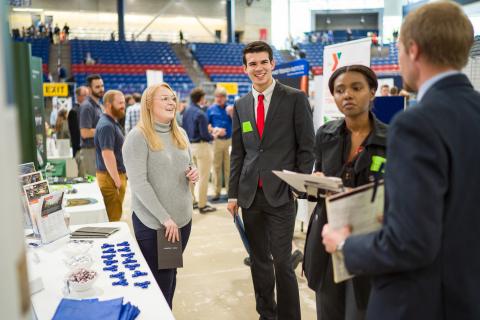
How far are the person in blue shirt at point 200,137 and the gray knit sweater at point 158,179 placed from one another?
334 cm

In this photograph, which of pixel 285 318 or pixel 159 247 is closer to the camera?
pixel 159 247

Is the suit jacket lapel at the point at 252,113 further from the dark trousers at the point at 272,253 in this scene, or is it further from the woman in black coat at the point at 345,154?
the woman in black coat at the point at 345,154

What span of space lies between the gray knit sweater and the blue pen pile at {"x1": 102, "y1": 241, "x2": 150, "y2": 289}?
194mm

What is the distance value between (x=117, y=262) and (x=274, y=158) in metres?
1.00

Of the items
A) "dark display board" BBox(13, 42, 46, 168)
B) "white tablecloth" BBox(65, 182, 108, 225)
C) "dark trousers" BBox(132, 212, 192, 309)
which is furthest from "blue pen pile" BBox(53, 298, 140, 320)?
"white tablecloth" BBox(65, 182, 108, 225)

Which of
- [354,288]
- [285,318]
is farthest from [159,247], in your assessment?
[354,288]

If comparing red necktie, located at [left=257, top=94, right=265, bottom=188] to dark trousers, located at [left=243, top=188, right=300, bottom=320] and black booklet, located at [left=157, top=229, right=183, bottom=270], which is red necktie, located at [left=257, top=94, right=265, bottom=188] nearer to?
dark trousers, located at [left=243, top=188, right=300, bottom=320]

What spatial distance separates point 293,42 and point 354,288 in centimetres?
2049

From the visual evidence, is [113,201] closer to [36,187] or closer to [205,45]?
[36,187]

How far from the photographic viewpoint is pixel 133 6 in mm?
19875

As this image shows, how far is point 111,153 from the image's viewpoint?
331 cm

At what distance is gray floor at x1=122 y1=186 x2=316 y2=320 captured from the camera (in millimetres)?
2836

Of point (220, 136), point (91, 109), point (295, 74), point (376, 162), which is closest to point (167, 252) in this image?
point (376, 162)

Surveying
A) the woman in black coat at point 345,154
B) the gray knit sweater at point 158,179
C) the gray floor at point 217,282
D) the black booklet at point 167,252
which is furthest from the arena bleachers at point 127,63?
the woman in black coat at point 345,154
